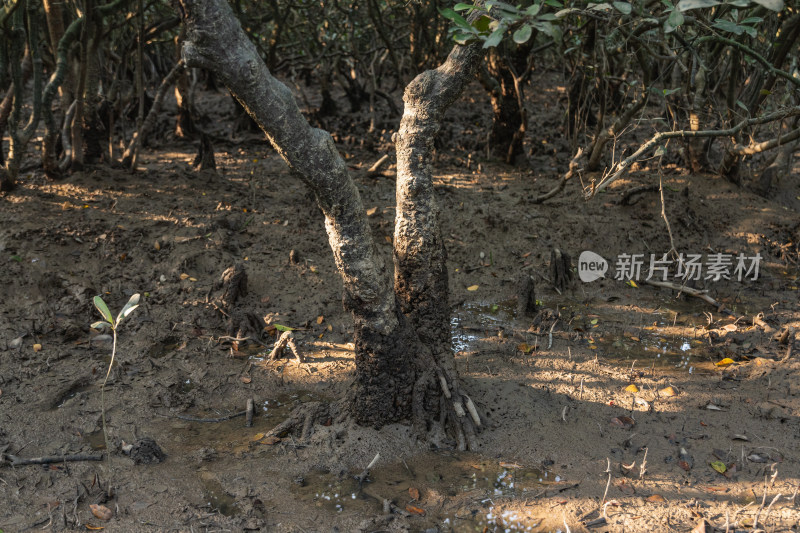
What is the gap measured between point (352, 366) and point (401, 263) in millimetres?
1272

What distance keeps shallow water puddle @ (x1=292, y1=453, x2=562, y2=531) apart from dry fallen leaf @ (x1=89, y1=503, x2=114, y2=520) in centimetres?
93

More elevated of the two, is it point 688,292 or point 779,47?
point 779,47

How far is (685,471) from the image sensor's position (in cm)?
365

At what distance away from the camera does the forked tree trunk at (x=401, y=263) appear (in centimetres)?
324

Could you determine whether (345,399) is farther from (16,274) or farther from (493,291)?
(16,274)

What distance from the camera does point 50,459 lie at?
3646 mm

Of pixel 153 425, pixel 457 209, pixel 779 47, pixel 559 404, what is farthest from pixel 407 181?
pixel 779 47

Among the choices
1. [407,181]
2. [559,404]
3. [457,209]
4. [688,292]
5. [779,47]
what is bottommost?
[559,404]

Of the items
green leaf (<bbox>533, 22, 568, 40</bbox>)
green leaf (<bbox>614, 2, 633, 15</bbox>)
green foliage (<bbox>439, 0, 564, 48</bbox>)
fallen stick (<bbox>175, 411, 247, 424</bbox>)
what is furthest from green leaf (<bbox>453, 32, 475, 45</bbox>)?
fallen stick (<bbox>175, 411, 247, 424</bbox>)

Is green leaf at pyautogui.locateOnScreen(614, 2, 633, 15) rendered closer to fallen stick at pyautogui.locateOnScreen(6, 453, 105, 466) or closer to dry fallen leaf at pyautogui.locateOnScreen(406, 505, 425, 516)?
dry fallen leaf at pyautogui.locateOnScreen(406, 505, 425, 516)

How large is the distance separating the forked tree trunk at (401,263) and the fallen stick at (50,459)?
1.52 metres

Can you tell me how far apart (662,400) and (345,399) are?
214cm

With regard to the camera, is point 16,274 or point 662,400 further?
point 16,274

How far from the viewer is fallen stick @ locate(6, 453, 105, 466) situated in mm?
3609
